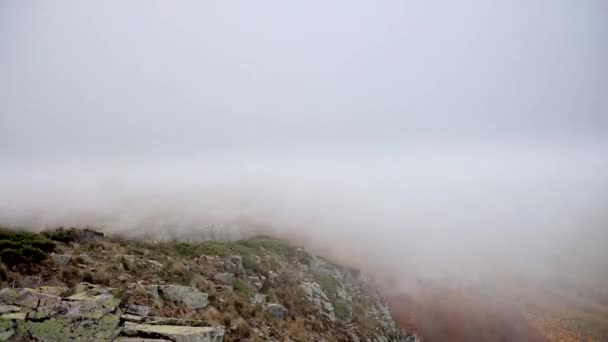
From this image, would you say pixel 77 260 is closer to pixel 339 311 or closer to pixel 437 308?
pixel 339 311

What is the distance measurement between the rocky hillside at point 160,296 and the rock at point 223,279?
89 millimetres

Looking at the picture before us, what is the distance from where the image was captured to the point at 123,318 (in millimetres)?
12016

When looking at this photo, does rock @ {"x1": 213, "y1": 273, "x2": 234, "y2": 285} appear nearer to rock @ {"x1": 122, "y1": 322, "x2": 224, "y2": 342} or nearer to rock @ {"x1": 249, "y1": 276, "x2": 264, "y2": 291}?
rock @ {"x1": 249, "y1": 276, "x2": 264, "y2": 291}

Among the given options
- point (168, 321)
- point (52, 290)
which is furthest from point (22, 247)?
point (168, 321)

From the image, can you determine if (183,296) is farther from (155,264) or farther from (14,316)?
(14,316)

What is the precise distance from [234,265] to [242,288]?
4.08 m

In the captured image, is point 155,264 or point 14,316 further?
point 155,264

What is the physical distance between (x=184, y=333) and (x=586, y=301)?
317ft

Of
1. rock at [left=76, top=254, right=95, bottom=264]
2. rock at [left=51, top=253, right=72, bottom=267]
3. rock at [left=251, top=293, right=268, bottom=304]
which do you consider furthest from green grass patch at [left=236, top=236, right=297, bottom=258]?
rock at [left=51, top=253, right=72, bottom=267]

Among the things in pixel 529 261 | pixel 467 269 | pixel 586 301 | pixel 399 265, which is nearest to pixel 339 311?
pixel 399 265

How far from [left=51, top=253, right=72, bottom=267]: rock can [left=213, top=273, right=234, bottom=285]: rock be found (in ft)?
31.0

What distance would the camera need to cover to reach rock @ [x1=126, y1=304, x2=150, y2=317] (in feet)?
42.8

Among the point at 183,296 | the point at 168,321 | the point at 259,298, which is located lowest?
the point at 259,298

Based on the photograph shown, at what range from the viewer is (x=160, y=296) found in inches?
624
